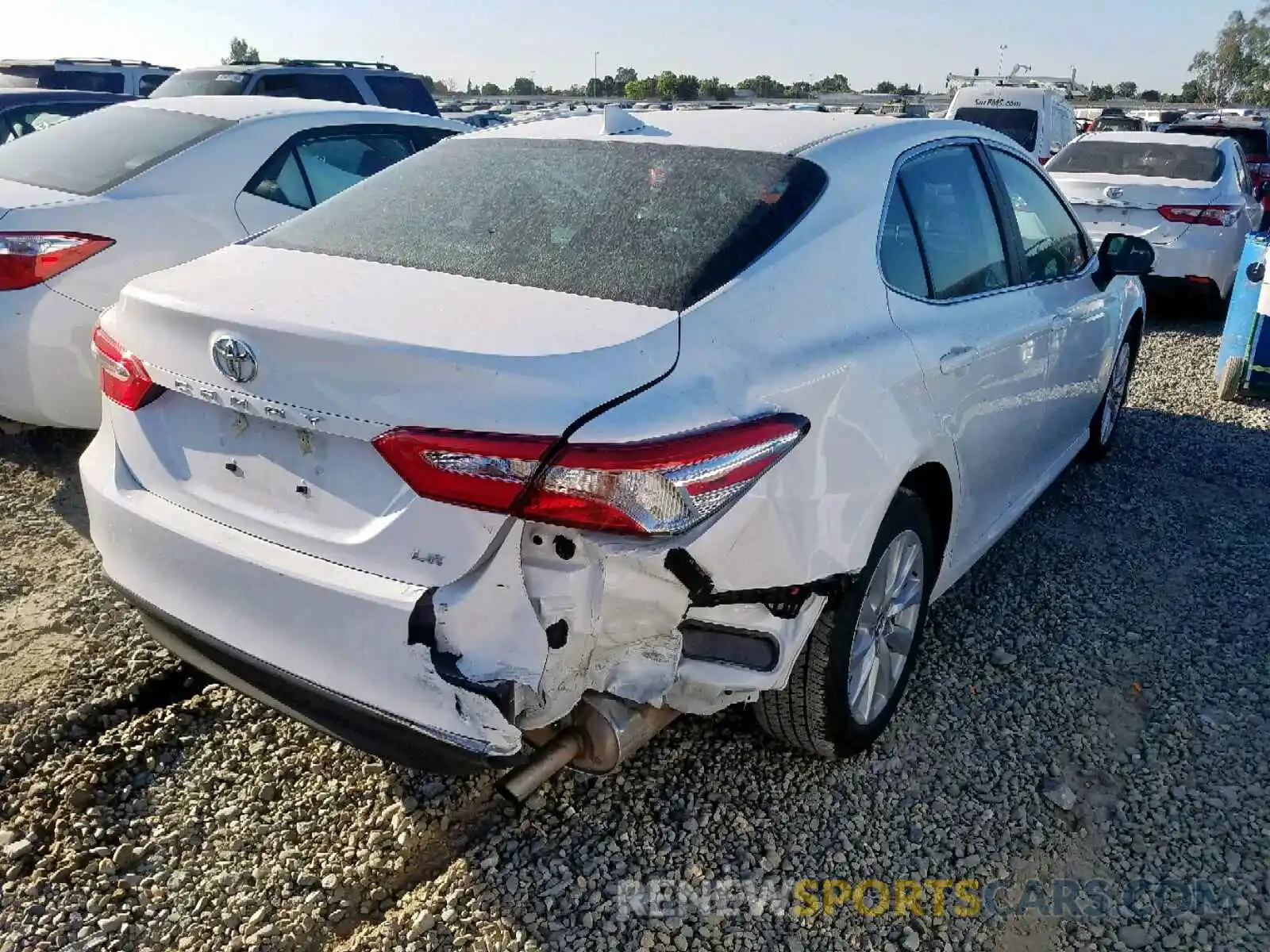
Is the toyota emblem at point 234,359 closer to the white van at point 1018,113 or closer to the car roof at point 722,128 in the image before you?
the car roof at point 722,128

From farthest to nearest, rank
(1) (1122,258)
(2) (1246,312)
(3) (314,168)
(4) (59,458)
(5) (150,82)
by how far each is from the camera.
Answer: (5) (150,82), (2) (1246,312), (3) (314,168), (4) (59,458), (1) (1122,258)

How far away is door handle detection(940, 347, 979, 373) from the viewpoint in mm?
2848

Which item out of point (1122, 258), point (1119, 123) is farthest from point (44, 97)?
point (1119, 123)

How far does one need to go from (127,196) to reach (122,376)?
243cm

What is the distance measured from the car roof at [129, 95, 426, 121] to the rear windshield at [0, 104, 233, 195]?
58 mm

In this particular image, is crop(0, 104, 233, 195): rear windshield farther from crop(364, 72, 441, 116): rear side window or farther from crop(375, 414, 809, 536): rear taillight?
crop(364, 72, 441, 116): rear side window

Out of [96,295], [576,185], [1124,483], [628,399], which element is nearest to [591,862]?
[628,399]

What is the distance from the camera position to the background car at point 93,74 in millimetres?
12867

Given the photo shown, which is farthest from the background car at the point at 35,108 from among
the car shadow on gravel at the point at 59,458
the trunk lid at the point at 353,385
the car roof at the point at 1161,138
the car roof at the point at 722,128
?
the car roof at the point at 1161,138

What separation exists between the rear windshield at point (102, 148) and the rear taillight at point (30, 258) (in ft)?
1.27

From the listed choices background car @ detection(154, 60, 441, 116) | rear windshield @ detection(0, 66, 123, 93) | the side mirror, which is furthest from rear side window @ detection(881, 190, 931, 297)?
rear windshield @ detection(0, 66, 123, 93)

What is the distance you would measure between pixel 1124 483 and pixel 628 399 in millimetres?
3989

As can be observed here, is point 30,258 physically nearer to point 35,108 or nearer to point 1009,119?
point 35,108

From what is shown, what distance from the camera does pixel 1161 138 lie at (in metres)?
9.70
